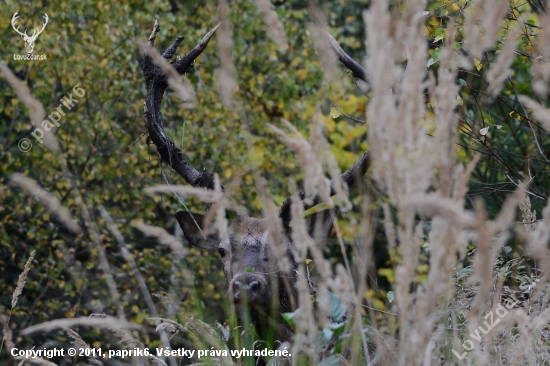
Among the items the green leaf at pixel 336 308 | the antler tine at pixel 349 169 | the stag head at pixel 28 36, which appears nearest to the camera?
the green leaf at pixel 336 308

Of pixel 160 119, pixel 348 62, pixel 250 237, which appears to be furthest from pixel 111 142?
pixel 348 62

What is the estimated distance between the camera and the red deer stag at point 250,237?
3.78 m

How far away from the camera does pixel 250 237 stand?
4.33m

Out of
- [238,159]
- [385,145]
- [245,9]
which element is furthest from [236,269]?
[245,9]

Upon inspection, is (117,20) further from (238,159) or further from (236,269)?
(236,269)

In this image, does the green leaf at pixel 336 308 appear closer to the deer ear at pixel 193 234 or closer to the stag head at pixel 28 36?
the deer ear at pixel 193 234

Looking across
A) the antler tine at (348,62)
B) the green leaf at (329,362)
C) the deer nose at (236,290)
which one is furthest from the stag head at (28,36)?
the green leaf at (329,362)

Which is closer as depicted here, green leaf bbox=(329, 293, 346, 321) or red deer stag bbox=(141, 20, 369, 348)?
green leaf bbox=(329, 293, 346, 321)

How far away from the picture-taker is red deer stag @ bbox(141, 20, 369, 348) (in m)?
3.78

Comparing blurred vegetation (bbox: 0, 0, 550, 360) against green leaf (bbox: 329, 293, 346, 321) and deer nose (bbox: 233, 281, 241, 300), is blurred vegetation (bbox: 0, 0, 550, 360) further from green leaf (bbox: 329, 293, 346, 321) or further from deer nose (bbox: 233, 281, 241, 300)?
green leaf (bbox: 329, 293, 346, 321)

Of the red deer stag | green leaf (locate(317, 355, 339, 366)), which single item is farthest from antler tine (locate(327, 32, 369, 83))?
green leaf (locate(317, 355, 339, 366))

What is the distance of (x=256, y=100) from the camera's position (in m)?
9.16

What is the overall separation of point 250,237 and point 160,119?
3.13 feet

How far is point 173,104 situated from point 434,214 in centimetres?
745
